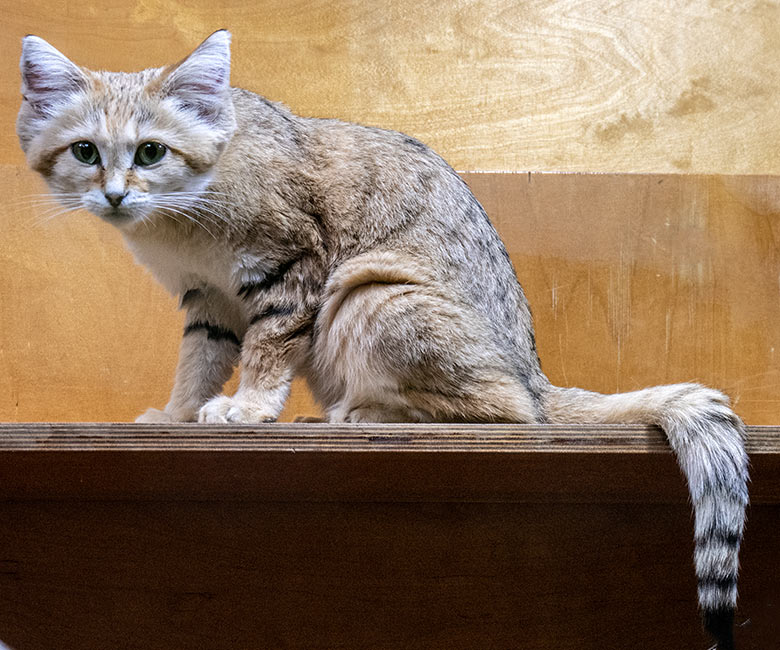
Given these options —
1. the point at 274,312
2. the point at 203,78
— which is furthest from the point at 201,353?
the point at 203,78

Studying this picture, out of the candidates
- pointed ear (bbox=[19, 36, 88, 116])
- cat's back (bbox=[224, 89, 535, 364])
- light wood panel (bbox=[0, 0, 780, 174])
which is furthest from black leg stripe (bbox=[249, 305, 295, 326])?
light wood panel (bbox=[0, 0, 780, 174])

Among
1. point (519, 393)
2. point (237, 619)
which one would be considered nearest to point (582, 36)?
point (519, 393)

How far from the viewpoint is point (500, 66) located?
230cm

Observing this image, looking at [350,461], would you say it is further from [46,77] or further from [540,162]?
[540,162]

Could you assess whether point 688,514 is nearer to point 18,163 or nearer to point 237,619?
point 237,619

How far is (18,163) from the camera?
7.48ft

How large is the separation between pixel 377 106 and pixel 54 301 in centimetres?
91

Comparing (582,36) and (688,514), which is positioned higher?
(582,36)

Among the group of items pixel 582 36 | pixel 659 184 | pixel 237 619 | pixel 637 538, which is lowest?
pixel 237 619

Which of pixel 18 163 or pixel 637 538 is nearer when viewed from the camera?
pixel 637 538

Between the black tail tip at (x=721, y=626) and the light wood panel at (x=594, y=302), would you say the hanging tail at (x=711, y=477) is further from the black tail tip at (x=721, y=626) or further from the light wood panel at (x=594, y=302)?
the light wood panel at (x=594, y=302)

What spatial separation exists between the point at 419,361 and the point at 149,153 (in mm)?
611

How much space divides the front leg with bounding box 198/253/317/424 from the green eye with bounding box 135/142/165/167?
0.29 metres

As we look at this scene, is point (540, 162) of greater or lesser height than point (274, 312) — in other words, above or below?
above
